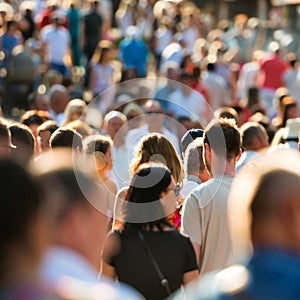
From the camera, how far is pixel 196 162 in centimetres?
796

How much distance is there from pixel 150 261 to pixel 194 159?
2231 millimetres

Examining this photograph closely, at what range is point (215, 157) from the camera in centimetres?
704

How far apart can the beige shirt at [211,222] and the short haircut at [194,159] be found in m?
1.08

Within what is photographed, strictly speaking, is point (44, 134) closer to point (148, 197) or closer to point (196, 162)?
point (196, 162)

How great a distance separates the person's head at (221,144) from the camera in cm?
702

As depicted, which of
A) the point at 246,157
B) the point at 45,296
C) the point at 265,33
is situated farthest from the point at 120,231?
the point at 265,33

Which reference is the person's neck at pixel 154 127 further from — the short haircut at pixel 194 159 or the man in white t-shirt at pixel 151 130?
the short haircut at pixel 194 159

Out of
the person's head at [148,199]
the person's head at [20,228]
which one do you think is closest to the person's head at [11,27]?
the person's head at [148,199]

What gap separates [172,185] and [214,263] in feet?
3.02

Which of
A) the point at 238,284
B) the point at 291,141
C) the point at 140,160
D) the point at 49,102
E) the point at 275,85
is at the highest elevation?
the point at 238,284

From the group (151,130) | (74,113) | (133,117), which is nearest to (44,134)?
(151,130)

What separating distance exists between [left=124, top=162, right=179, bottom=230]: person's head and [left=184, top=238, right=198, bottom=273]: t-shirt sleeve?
0.14 metres

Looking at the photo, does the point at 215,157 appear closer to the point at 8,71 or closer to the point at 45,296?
the point at 45,296

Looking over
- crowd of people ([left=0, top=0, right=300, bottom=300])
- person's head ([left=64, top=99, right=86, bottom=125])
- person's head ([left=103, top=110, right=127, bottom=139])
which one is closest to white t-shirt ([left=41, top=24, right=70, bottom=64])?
crowd of people ([left=0, top=0, right=300, bottom=300])
